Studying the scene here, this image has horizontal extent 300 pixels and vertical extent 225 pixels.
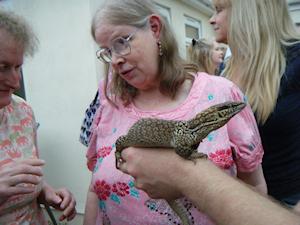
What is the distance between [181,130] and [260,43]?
43.1 inches

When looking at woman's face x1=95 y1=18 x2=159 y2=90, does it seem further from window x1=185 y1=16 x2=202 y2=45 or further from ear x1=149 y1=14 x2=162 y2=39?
window x1=185 y1=16 x2=202 y2=45

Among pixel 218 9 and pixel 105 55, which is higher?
pixel 218 9

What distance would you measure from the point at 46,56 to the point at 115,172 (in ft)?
11.8

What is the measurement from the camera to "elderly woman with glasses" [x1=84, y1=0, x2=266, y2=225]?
1.64 metres

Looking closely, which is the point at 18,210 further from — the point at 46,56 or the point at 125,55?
the point at 46,56

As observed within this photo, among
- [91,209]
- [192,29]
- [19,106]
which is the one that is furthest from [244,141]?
[192,29]

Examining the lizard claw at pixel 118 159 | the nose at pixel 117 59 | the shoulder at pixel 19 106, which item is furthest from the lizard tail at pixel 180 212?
the shoulder at pixel 19 106

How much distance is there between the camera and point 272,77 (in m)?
2.13

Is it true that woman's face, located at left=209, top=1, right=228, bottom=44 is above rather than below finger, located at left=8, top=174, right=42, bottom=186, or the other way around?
above

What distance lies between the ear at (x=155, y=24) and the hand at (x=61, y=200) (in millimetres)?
1100

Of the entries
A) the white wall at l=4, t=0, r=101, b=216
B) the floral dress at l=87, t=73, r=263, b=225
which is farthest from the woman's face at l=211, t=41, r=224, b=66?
the floral dress at l=87, t=73, r=263, b=225

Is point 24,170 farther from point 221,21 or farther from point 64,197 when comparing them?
point 221,21

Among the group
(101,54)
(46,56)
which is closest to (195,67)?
(101,54)

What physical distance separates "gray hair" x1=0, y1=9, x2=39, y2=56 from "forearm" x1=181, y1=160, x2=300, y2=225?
1.27m
